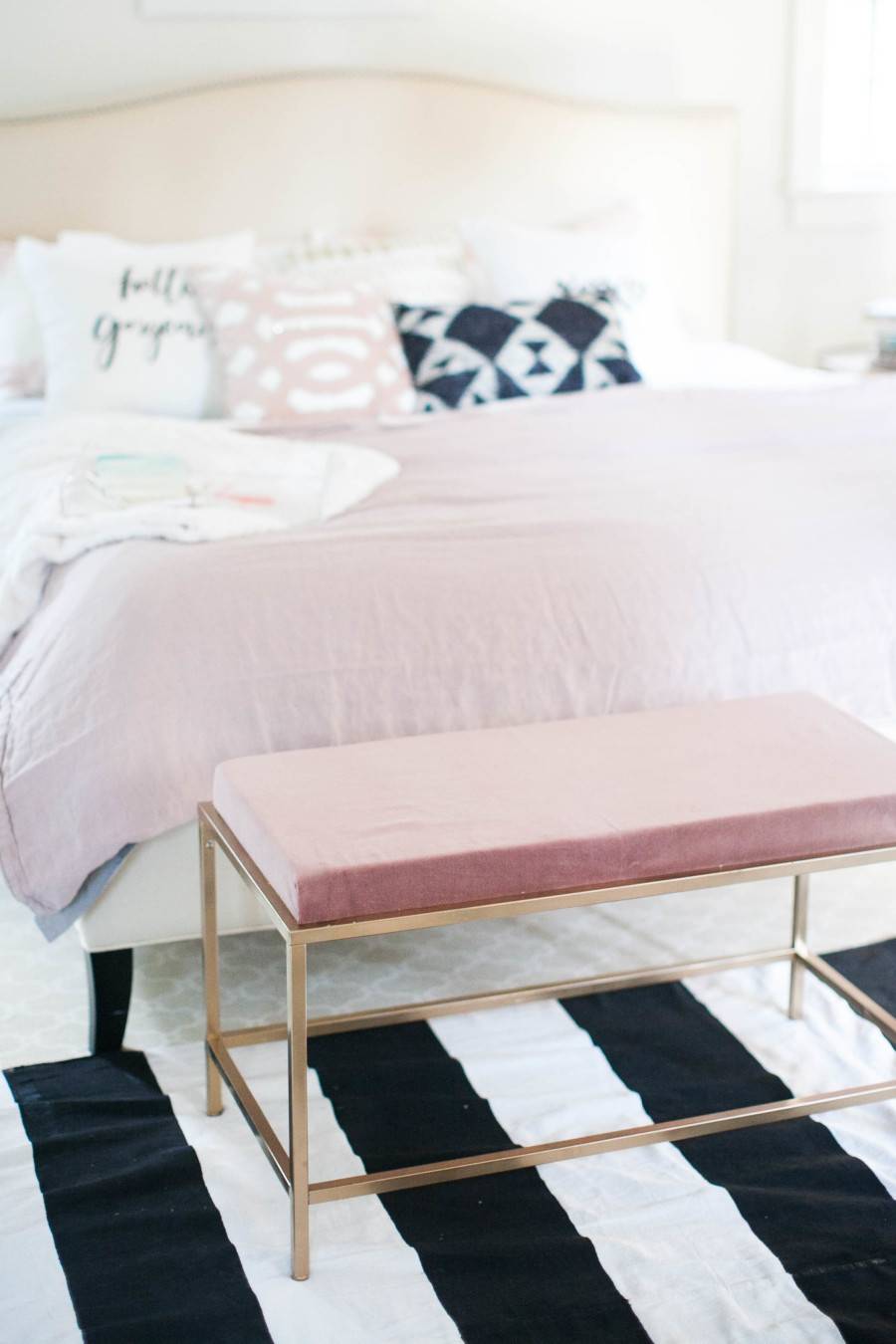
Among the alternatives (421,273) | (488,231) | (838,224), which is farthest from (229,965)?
(838,224)

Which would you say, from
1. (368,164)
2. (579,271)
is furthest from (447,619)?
(368,164)

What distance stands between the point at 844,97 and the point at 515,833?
3499mm

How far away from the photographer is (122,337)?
10.1 feet

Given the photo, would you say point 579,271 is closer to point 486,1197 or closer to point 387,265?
point 387,265

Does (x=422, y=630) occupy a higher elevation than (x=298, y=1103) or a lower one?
higher

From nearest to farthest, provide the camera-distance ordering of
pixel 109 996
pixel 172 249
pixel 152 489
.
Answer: pixel 109 996 < pixel 152 489 < pixel 172 249

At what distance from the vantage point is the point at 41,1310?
4.50 ft

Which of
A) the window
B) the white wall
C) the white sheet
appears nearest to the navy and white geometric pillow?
the white sheet

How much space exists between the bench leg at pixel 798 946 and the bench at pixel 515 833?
158mm

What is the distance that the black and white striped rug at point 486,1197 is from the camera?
Answer: 137 centimetres

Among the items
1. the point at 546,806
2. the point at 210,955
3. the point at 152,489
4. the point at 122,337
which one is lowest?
the point at 210,955

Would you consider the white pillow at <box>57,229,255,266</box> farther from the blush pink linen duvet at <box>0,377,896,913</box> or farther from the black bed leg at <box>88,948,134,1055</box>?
the black bed leg at <box>88,948,134,1055</box>

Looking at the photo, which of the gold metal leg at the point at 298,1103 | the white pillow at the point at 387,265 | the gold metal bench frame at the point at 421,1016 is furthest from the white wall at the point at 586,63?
the gold metal leg at the point at 298,1103

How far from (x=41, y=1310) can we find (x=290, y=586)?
883 millimetres
